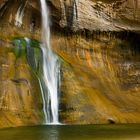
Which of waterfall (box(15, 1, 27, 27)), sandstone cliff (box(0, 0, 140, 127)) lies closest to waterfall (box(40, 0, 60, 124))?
sandstone cliff (box(0, 0, 140, 127))

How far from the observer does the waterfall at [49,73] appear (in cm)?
2916

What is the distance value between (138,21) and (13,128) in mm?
15360

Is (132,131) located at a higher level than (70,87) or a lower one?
lower

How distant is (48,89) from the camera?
3045 centimetres

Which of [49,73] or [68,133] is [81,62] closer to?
[49,73]

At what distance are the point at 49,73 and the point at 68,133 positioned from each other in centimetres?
924

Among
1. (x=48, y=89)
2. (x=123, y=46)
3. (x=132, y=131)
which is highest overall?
(x=123, y=46)

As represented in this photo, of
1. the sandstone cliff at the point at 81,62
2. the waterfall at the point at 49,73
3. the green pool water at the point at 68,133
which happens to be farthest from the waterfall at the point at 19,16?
the green pool water at the point at 68,133

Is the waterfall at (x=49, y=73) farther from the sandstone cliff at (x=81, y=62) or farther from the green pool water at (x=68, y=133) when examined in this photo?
the green pool water at (x=68, y=133)

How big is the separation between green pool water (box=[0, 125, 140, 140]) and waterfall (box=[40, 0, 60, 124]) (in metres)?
2.15

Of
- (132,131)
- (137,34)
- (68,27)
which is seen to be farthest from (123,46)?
(132,131)

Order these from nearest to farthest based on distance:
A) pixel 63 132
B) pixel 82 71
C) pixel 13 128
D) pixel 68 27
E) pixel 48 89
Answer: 1. pixel 63 132
2. pixel 13 128
3. pixel 48 89
4. pixel 82 71
5. pixel 68 27

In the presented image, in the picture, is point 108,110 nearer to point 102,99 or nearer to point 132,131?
point 102,99

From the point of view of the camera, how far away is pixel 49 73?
105 feet
